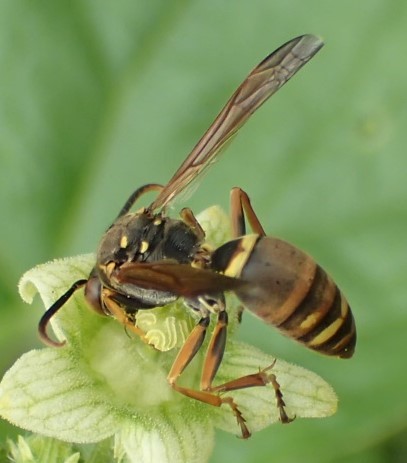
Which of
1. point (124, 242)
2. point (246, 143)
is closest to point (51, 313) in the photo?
point (124, 242)

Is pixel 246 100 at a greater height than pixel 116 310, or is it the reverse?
pixel 246 100

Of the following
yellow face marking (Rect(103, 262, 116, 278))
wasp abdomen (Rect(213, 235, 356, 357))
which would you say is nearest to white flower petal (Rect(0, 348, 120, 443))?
yellow face marking (Rect(103, 262, 116, 278))

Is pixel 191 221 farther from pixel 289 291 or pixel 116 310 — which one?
pixel 289 291

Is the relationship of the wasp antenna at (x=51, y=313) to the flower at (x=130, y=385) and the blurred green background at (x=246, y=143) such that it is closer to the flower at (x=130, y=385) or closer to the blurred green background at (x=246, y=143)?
the flower at (x=130, y=385)

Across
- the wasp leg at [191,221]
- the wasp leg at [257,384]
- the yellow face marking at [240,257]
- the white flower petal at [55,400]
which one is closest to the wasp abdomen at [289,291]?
the yellow face marking at [240,257]

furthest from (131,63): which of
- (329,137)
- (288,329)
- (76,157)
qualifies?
(288,329)

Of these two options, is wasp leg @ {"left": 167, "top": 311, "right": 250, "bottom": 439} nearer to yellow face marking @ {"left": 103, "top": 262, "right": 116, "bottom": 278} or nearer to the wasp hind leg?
the wasp hind leg
